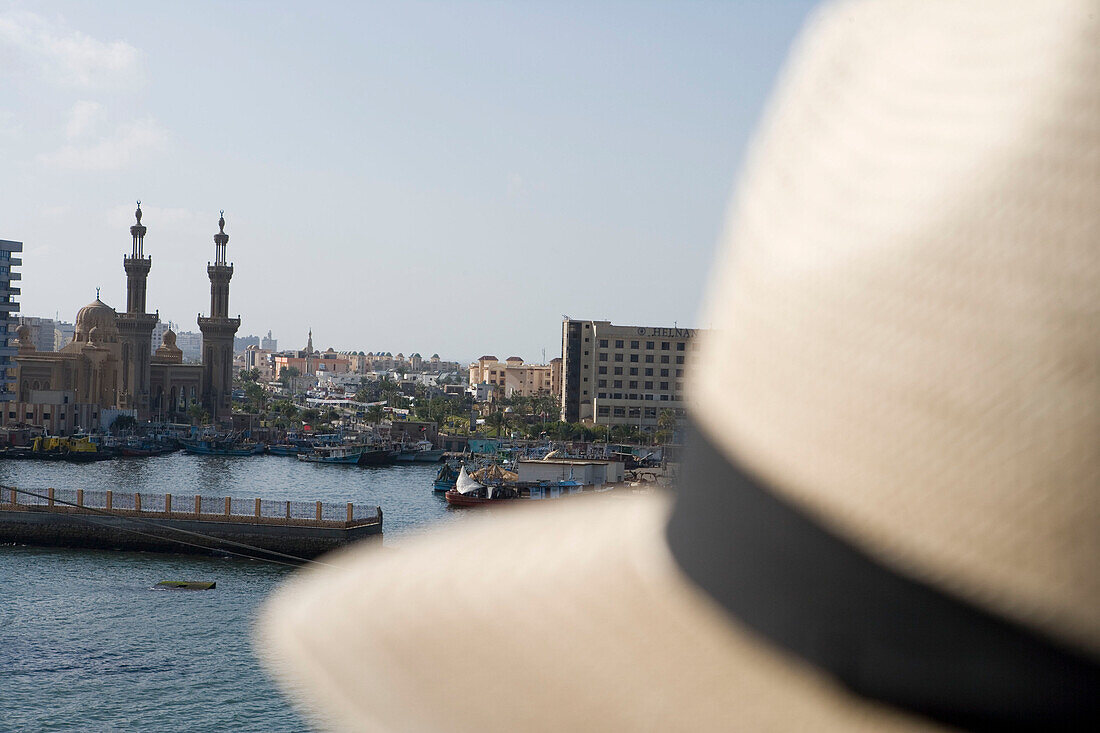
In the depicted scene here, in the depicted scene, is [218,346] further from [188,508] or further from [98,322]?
[188,508]

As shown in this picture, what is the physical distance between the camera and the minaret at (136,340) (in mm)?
91062

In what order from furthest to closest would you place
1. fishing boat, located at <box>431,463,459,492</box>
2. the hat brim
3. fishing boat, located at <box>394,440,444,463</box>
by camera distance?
fishing boat, located at <box>394,440,444,463</box>, fishing boat, located at <box>431,463,459,492</box>, the hat brim

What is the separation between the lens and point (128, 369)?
9144cm

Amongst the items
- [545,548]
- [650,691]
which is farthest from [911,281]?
[545,548]

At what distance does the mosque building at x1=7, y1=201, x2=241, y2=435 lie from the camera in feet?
277

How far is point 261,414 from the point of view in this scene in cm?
10294

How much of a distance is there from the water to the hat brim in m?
13.0

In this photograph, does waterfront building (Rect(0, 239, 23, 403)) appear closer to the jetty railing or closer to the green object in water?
the jetty railing

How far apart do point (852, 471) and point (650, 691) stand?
3.60 ft

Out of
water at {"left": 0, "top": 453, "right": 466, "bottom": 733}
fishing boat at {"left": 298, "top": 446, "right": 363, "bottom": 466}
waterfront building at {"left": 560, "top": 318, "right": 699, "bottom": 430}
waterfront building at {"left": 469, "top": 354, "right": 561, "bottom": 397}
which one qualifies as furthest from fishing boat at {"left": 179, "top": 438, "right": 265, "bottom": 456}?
waterfront building at {"left": 469, "top": 354, "right": 561, "bottom": 397}

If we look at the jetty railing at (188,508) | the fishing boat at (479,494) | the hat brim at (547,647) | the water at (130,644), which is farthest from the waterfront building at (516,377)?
the hat brim at (547,647)

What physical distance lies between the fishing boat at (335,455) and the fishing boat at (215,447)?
15.8 feet

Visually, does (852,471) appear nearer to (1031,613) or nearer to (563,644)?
(1031,613)

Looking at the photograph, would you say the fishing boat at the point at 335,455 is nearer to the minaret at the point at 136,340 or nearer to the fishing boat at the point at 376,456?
the fishing boat at the point at 376,456
